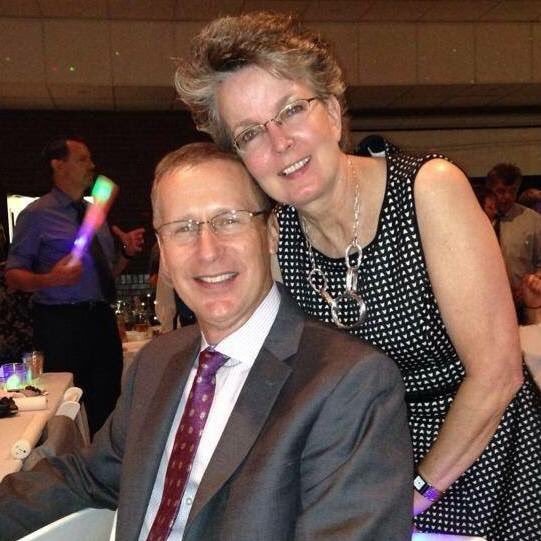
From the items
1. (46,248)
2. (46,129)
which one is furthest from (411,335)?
(46,129)

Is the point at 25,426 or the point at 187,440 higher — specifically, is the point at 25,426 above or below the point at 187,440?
below

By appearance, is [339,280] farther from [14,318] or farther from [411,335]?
[14,318]

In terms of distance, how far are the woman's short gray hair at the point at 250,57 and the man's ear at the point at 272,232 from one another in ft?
0.56

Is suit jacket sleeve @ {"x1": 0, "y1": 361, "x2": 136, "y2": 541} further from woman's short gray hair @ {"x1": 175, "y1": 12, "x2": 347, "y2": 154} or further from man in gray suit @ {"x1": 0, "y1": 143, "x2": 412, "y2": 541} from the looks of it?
woman's short gray hair @ {"x1": 175, "y1": 12, "x2": 347, "y2": 154}

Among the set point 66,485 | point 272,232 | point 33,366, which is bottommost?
point 33,366

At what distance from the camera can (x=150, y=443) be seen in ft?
4.56

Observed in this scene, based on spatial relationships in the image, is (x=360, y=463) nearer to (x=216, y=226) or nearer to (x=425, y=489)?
(x=425, y=489)

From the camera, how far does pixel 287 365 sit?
4.18 ft

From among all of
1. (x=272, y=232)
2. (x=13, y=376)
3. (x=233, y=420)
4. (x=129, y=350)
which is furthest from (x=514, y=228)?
(x=233, y=420)

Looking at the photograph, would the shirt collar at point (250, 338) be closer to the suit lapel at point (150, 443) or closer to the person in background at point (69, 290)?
the suit lapel at point (150, 443)

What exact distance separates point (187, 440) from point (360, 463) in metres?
0.37

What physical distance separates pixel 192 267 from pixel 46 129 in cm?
667

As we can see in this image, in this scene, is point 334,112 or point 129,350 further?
point 129,350

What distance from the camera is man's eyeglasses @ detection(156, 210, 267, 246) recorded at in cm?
139
